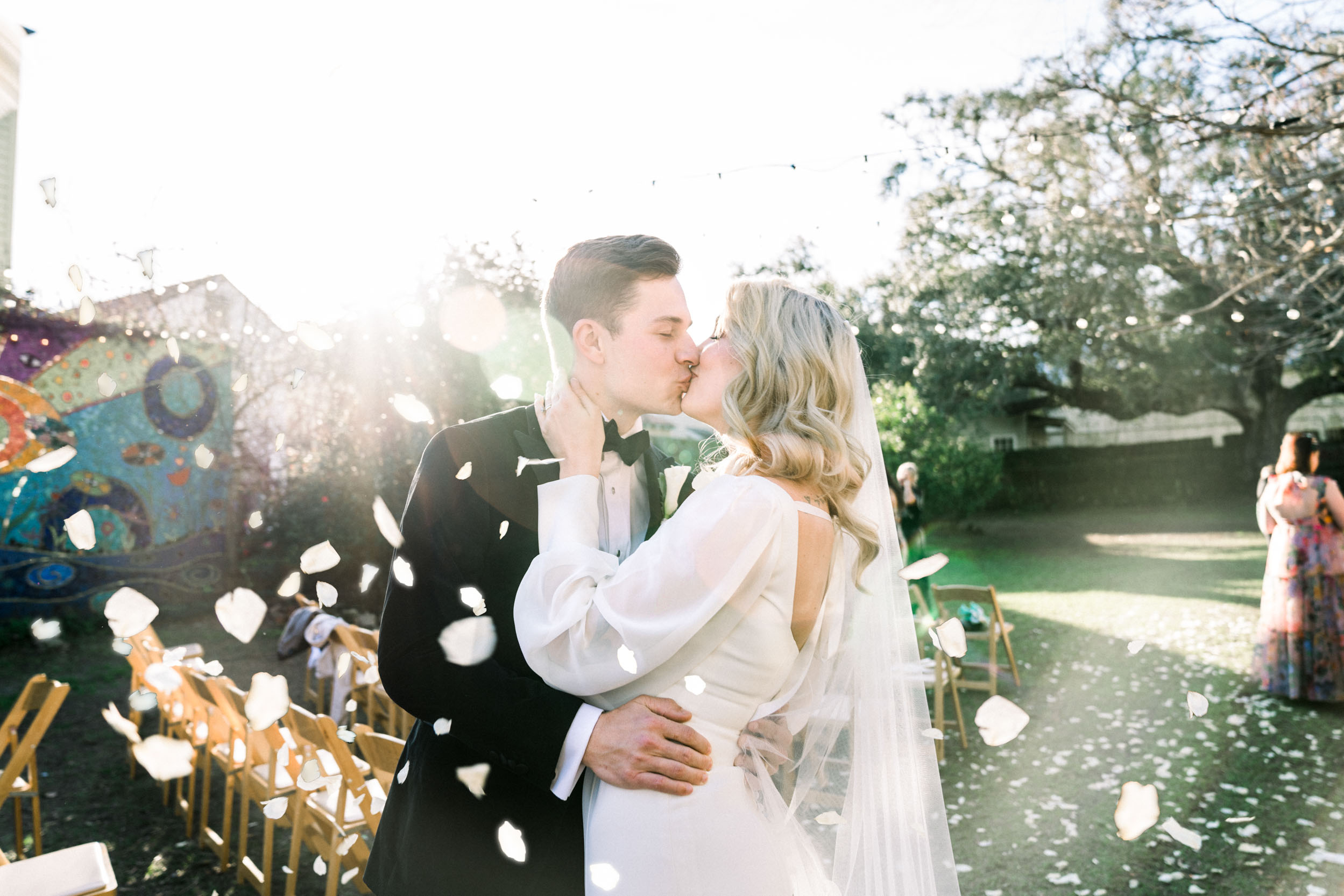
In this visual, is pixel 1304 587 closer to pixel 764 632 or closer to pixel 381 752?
pixel 764 632

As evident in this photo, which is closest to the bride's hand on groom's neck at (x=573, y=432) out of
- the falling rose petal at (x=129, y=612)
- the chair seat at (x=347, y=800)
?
the chair seat at (x=347, y=800)

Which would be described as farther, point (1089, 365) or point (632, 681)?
point (1089, 365)

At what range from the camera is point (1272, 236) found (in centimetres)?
938

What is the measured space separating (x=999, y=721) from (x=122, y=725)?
18.2 feet

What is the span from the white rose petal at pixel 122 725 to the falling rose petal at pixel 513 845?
4.71 metres

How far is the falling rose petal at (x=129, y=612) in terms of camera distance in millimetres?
6070

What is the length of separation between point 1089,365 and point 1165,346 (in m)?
1.67

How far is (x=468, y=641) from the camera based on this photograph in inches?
73.0

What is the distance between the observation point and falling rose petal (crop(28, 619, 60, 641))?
29.3 feet

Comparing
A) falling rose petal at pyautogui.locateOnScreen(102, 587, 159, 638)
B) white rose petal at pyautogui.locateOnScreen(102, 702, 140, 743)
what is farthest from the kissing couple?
white rose petal at pyautogui.locateOnScreen(102, 702, 140, 743)

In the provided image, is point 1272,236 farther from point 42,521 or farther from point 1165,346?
point 42,521

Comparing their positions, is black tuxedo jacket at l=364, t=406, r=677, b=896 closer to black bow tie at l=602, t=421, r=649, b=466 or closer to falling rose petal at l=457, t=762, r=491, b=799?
falling rose petal at l=457, t=762, r=491, b=799

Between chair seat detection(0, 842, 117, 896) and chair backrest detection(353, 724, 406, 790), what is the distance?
87 centimetres

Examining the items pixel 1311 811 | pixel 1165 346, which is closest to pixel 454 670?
pixel 1311 811
